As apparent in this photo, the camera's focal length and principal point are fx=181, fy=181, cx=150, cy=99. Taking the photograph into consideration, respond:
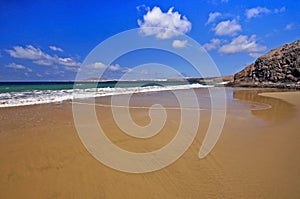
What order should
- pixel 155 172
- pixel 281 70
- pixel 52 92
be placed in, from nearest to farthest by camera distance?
pixel 155 172 → pixel 52 92 → pixel 281 70

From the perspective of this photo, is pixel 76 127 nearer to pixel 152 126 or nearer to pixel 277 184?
pixel 152 126

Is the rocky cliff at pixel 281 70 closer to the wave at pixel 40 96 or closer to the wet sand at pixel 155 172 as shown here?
the wave at pixel 40 96

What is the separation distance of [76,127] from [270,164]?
17.3 ft

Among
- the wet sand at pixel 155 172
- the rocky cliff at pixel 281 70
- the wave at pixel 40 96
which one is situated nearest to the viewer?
the wet sand at pixel 155 172

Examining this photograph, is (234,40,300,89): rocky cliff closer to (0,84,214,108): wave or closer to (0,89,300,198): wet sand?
(0,84,214,108): wave

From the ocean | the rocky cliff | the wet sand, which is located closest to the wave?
the ocean

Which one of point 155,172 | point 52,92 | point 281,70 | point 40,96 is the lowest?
point 155,172

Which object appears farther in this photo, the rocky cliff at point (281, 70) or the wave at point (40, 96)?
the rocky cliff at point (281, 70)

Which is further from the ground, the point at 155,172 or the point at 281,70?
the point at 281,70

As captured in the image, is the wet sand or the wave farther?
the wave

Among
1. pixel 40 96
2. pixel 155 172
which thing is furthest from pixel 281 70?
pixel 155 172

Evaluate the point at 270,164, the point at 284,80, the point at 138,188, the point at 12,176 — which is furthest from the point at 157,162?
the point at 284,80

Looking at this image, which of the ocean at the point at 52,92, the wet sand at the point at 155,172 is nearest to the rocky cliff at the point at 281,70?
the ocean at the point at 52,92

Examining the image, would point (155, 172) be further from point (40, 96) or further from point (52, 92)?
point (52, 92)
